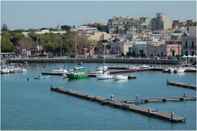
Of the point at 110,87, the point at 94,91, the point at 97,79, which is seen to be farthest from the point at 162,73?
the point at 94,91

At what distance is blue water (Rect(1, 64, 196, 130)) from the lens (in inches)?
480

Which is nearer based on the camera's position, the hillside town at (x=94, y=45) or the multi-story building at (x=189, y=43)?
the multi-story building at (x=189, y=43)

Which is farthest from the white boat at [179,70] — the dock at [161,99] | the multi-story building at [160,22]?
the multi-story building at [160,22]

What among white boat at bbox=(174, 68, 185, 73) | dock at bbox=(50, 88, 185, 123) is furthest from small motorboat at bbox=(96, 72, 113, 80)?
dock at bbox=(50, 88, 185, 123)

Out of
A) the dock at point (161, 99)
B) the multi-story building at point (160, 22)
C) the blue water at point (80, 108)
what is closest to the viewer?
the blue water at point (80, 108)

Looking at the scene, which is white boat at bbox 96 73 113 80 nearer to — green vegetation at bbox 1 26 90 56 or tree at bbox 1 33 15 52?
tree at bbox 1 33 15 52

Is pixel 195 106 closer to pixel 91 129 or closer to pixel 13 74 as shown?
pixel 91 129

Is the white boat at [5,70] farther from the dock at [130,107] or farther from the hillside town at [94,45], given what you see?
the hillside town at [94,45]

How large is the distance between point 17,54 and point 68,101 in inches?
1023

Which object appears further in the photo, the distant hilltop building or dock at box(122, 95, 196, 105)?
the distant hilltop building

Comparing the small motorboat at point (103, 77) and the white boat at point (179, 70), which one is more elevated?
the white boat at point (179, 70)

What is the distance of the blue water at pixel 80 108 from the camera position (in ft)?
40.0

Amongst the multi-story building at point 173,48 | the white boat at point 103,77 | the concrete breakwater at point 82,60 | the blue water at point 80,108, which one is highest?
the multi-story building at point 173,48

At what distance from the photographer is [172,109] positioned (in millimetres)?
13930
